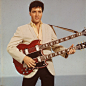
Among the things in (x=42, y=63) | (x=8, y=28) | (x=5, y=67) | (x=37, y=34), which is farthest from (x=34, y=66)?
(x=8, y=28)

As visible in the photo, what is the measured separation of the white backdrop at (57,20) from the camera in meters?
1.44

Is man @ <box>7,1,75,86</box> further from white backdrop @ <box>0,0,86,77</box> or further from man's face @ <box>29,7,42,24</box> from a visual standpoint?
white backdrop @ <box>0,0,86,77</box>

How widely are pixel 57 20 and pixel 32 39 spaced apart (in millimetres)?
544

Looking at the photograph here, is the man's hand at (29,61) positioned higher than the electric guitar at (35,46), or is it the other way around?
the electric guitar at (35,46)

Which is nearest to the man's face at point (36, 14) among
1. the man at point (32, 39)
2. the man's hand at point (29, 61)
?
the man at point (32, 39)

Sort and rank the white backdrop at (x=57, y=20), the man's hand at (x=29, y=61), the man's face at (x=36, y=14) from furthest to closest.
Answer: the white backdrop at (x=57, y=20) < the man's face at (x=36, y=14) < the man's hand at (x=29, y=61)

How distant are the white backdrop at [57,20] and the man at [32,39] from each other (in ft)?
0.90

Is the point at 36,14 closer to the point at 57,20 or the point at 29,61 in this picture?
the point at 57,20

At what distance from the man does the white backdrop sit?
0.27m

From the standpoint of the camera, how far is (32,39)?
113 cm

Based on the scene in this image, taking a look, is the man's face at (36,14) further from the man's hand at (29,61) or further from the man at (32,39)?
the man's hand at (29,61)

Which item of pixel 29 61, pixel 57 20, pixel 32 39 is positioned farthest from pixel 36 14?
pixel 29 61

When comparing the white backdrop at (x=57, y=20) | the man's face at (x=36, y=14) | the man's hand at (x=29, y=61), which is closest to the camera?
the man's hand at (x=29, y=61)

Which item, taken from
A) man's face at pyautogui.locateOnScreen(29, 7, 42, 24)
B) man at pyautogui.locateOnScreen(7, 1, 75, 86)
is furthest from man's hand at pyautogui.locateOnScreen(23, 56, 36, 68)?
man's face at pyautogui.locateOnScreen(29, 7, 42, 24)
